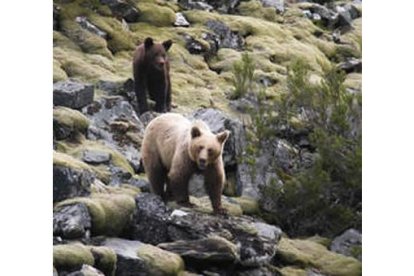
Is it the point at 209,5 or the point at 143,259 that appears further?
the point at 209,5

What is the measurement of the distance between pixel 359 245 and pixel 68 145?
7.14ft

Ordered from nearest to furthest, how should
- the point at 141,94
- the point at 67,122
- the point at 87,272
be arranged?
the point at 87,272 → the point at 67,122 → the point at 141,94

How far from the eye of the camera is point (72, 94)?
6922mm

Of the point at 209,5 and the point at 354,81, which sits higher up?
the point at 209,5

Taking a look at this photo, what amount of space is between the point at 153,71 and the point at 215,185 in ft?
4.00

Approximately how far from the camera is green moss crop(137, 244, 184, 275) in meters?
6.30

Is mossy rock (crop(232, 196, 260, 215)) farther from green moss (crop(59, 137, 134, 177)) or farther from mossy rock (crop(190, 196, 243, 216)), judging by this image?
green moss (crop(59, 137, 134, 177))

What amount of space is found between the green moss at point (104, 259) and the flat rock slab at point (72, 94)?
1220 mm

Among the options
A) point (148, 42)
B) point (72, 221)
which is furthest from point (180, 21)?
point (72, 221)

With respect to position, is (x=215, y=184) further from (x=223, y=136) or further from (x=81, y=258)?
(x=81, y=258)

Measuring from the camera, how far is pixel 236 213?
22.9 ft

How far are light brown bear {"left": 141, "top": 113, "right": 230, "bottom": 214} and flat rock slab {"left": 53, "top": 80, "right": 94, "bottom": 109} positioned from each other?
1.67 ft

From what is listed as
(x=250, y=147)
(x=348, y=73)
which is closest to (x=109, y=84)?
(x=250, y=147)
